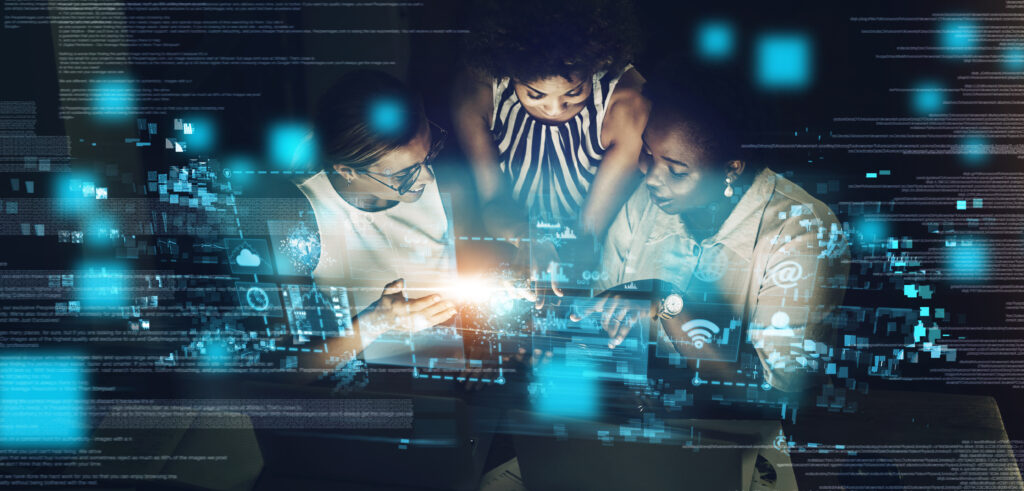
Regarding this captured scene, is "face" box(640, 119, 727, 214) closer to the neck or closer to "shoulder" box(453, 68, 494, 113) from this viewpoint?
"shoulder" box(453, 68, 494, 113)

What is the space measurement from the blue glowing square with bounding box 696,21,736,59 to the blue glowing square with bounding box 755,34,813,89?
6cm

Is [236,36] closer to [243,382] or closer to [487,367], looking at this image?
[243,382]

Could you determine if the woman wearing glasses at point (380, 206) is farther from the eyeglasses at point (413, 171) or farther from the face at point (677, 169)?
the face at point (677, 169)

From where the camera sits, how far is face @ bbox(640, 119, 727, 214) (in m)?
1.15

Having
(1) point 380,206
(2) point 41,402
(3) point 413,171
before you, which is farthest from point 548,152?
(2) point 41,402

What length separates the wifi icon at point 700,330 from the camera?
4.10 ft

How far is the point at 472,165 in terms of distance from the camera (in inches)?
48.6

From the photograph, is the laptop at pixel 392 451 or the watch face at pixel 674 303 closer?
the watch face at pixel 674 303

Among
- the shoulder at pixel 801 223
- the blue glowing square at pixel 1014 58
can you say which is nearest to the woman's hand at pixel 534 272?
the shoulder at pixel 801 223

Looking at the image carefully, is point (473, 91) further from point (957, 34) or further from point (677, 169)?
point (957, 34)

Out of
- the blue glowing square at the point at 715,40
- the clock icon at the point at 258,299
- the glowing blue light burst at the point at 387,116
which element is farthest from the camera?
the clock icon at the point at 258,299

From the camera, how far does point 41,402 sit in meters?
1.44

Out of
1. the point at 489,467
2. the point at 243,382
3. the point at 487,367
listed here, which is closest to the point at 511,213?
the point at 487,367

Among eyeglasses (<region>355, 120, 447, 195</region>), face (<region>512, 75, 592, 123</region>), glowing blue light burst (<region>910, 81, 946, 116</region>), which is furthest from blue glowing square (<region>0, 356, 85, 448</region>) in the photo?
glowing blue light burst (<region>910, 81, 946, 116</region>)
